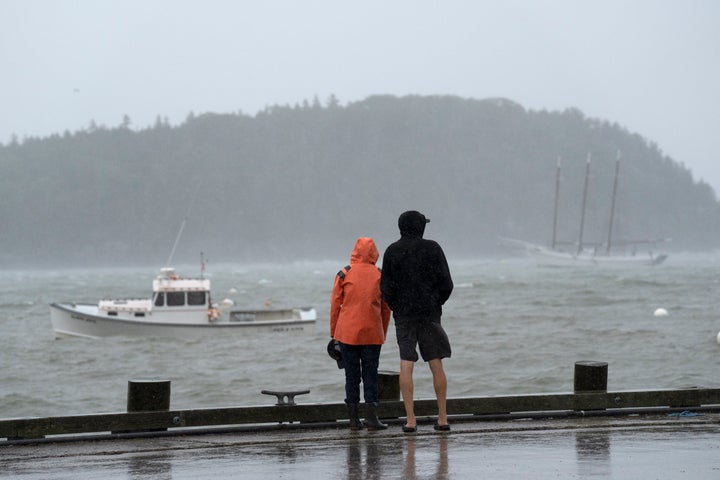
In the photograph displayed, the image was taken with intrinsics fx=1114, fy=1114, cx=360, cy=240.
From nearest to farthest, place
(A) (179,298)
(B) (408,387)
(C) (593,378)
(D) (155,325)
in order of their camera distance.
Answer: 1. (B) (408,387)
2. (C) (593,378)
3. (A) (179,298)
4. (D) (155,325)

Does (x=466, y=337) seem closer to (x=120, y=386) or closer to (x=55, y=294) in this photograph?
(x=120, y=386)

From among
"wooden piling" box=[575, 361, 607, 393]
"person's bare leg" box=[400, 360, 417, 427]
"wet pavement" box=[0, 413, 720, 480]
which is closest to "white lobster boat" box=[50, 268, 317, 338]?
"wooden piling" box=[575, 361, 607, 393]

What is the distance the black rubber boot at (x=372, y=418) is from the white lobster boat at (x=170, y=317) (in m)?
37.8

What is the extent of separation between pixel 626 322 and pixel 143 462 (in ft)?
217

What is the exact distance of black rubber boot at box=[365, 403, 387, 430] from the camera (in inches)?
423

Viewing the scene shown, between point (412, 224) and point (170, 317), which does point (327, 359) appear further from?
point (412, 224)

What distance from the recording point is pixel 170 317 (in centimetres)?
5044

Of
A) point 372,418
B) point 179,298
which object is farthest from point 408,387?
point 179,298

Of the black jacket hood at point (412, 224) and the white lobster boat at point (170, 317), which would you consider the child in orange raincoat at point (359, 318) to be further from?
the white lobster boat at point (170, 317)

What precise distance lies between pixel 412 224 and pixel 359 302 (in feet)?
3.09

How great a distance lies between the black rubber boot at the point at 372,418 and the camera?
1075cm

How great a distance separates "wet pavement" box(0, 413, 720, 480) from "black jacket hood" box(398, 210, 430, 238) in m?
1.88

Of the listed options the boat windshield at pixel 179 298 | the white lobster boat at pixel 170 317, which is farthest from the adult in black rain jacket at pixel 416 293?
the boat windshield at pixel 179 298

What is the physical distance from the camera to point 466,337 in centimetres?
6138
